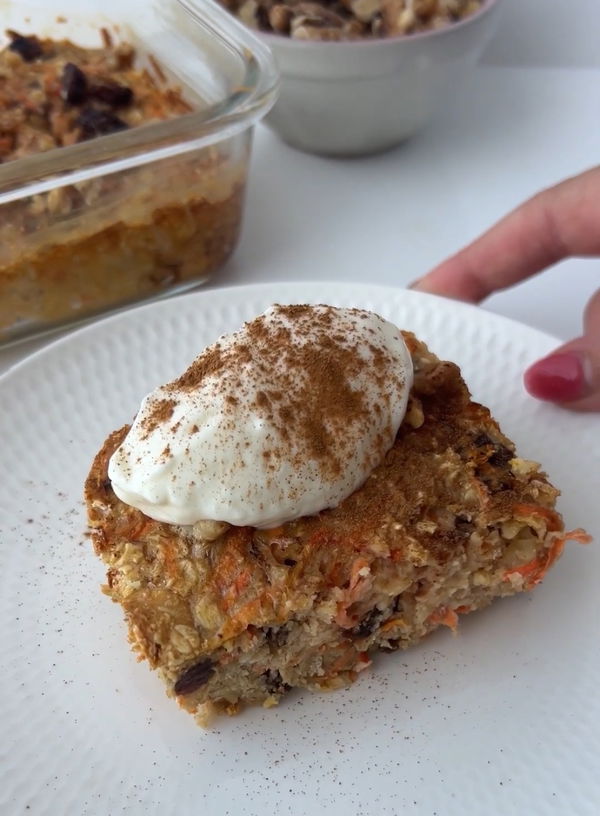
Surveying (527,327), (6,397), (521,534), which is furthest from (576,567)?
(6,397)

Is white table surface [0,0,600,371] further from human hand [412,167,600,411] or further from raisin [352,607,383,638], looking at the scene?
raisin [352,607,383,638]

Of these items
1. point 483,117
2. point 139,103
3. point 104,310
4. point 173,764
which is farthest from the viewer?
point 483,117

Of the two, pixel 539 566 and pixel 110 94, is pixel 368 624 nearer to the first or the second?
pixel 539 566

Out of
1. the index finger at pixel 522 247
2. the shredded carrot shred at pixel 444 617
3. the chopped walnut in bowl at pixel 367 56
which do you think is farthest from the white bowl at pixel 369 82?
the shredded carrot shred at pixel 444 617

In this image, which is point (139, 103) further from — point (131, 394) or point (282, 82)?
point (131, 394)

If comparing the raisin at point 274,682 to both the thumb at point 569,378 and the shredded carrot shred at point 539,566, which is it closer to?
the shredded carrot shred at point 539,566

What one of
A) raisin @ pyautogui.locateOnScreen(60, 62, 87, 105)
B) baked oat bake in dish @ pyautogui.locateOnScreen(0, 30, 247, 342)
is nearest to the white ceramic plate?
baked oat bake in dish @ pyautogui.locateOnScreen(0, 30, 247, 342)
